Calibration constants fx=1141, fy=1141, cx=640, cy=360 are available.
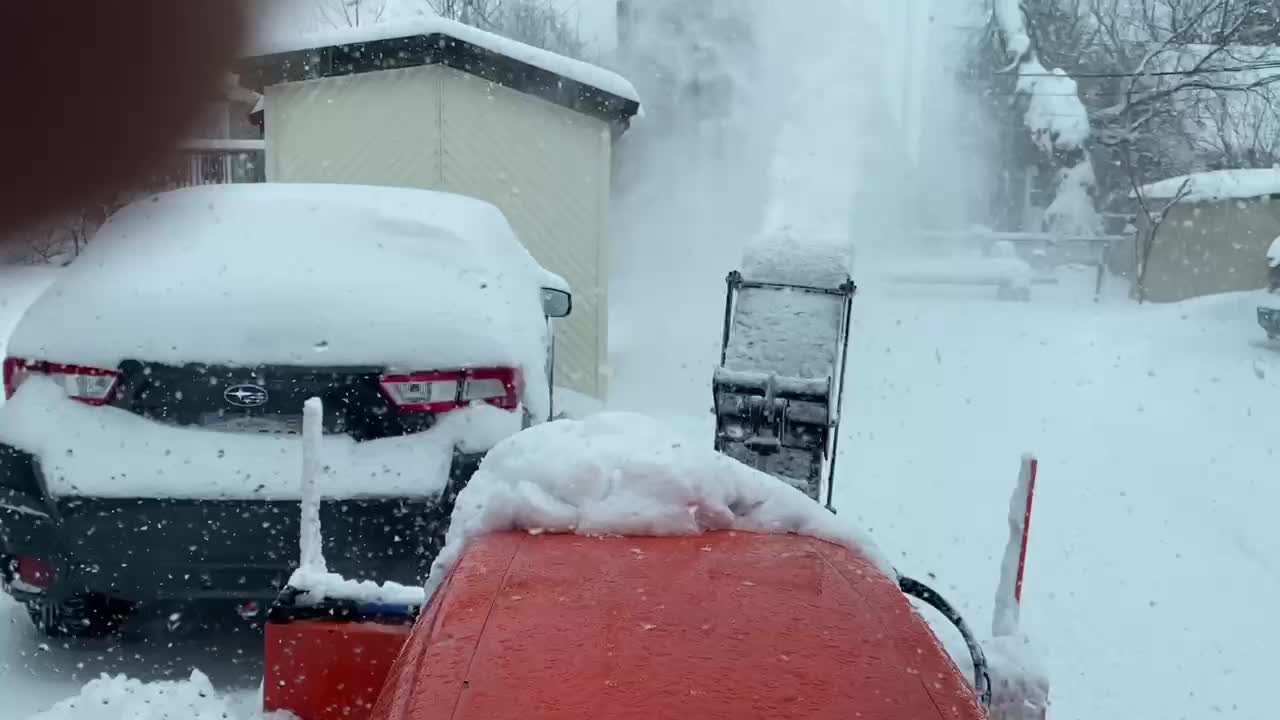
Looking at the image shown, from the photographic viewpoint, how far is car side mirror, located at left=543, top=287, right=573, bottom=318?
5504 mm

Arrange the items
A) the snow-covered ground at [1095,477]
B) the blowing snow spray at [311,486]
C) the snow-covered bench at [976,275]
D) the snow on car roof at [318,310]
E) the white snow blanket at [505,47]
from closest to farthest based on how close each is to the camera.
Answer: the blowing snow spray at [311,486]
the snow on car roof at [318,310]
the snow-covered ground at [1095,477]
the white snow blanket at [505,47]
the snow-covered bench at [976,275]

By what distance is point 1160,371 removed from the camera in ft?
43.7

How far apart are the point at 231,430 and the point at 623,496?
1.94 metres

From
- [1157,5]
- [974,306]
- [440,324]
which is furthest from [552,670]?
[1157,5]

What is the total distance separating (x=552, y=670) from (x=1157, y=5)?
118ft

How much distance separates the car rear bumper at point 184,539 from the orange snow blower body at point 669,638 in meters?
1.55

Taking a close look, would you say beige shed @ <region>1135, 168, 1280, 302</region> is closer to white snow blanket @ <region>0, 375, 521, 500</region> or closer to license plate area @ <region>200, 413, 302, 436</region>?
white snow blanket @ <region>0, 375, 521, 500</region>

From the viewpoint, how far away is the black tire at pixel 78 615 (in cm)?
390

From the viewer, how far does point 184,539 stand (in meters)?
3.59

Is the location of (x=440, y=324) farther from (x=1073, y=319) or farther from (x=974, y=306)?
(x=974, y=306)

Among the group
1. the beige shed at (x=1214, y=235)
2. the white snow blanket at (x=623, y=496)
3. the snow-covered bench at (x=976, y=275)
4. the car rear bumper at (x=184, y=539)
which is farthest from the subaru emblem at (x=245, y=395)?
the beige shed at (x=1214, y=235)

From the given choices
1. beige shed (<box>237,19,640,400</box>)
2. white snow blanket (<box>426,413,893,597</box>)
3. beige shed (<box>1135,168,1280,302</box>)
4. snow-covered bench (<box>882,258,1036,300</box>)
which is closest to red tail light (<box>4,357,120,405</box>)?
white snow blanket (<box>426,413,893,597</box>)

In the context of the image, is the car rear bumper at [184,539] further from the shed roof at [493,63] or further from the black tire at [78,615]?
the shed roof at [493,63]

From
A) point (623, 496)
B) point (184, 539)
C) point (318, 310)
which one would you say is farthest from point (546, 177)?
point (623, 496)
